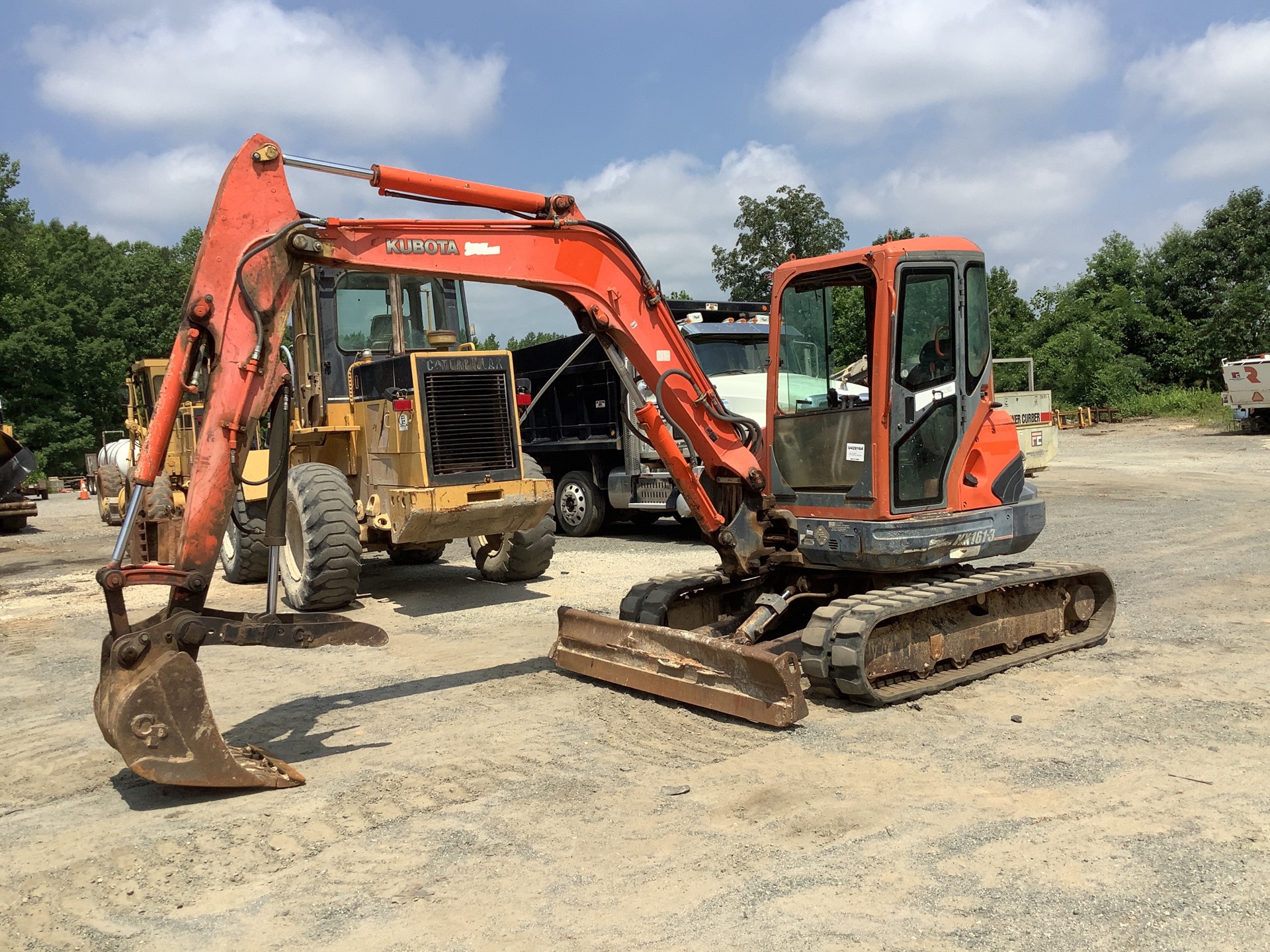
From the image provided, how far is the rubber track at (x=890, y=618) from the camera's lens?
6.09 meters

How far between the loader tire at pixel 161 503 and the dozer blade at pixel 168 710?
27.9ft

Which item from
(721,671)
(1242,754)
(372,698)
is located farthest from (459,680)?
(1242,754)

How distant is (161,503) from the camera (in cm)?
1405

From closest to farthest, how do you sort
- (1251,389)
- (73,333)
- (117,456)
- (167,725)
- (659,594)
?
(167,725)
(659,594)
(117,456)
(1251,389)
(73,333)

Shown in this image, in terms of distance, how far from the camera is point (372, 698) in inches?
275

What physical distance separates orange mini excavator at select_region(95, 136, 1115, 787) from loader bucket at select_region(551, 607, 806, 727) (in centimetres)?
1

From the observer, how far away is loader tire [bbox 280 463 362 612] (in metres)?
9.57

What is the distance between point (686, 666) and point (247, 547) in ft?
23.9

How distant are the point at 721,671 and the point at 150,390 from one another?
15.3 m

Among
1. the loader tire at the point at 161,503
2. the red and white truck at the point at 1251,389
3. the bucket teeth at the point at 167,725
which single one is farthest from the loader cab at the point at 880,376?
the red and white truck at the point at 1251,389

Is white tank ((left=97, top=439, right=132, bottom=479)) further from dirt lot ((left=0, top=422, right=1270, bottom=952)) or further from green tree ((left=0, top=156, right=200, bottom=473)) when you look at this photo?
green tree ((left=0, top=156, right=200, bottom=473))

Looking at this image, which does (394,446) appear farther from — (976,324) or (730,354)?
(730,354)

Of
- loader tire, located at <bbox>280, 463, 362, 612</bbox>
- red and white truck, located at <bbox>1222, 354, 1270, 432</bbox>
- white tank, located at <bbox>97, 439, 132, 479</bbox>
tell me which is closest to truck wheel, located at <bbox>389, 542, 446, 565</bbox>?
loader tire, located at <bbox>280, 463, 362, 612</bbox>

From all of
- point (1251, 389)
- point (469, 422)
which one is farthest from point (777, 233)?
point (469, 422)
